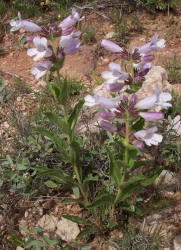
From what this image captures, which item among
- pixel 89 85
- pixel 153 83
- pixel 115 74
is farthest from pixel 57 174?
pixel 89 85

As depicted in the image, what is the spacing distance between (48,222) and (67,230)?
198 mm

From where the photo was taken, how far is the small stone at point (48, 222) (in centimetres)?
263

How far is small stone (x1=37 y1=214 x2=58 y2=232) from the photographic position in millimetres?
2627

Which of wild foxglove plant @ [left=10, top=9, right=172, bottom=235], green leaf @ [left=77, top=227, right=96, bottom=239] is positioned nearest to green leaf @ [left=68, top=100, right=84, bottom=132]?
wild foxglove plant @ [left=10, top=9, right=172, bottom=235]

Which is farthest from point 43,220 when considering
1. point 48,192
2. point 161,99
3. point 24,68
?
point 24,68

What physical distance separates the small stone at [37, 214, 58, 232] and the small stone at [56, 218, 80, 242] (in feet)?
0.15

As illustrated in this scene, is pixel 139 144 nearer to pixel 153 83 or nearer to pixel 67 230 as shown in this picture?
pixel 67 230

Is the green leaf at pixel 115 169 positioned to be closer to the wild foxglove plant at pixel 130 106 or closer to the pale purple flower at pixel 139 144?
the wild foxglove plant at pixel 130 106

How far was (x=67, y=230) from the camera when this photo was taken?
260 cm

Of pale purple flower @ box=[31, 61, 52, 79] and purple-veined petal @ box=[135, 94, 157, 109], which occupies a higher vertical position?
pale purple flower @ box=[31, 61, 52, 79]

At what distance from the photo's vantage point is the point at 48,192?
286 cm

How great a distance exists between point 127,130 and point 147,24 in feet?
14.4

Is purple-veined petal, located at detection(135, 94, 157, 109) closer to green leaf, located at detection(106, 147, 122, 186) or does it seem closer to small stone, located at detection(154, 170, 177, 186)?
green leaf, located at detection(106, 147, 122, 186)

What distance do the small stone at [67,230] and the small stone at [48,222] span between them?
5 centimetres
